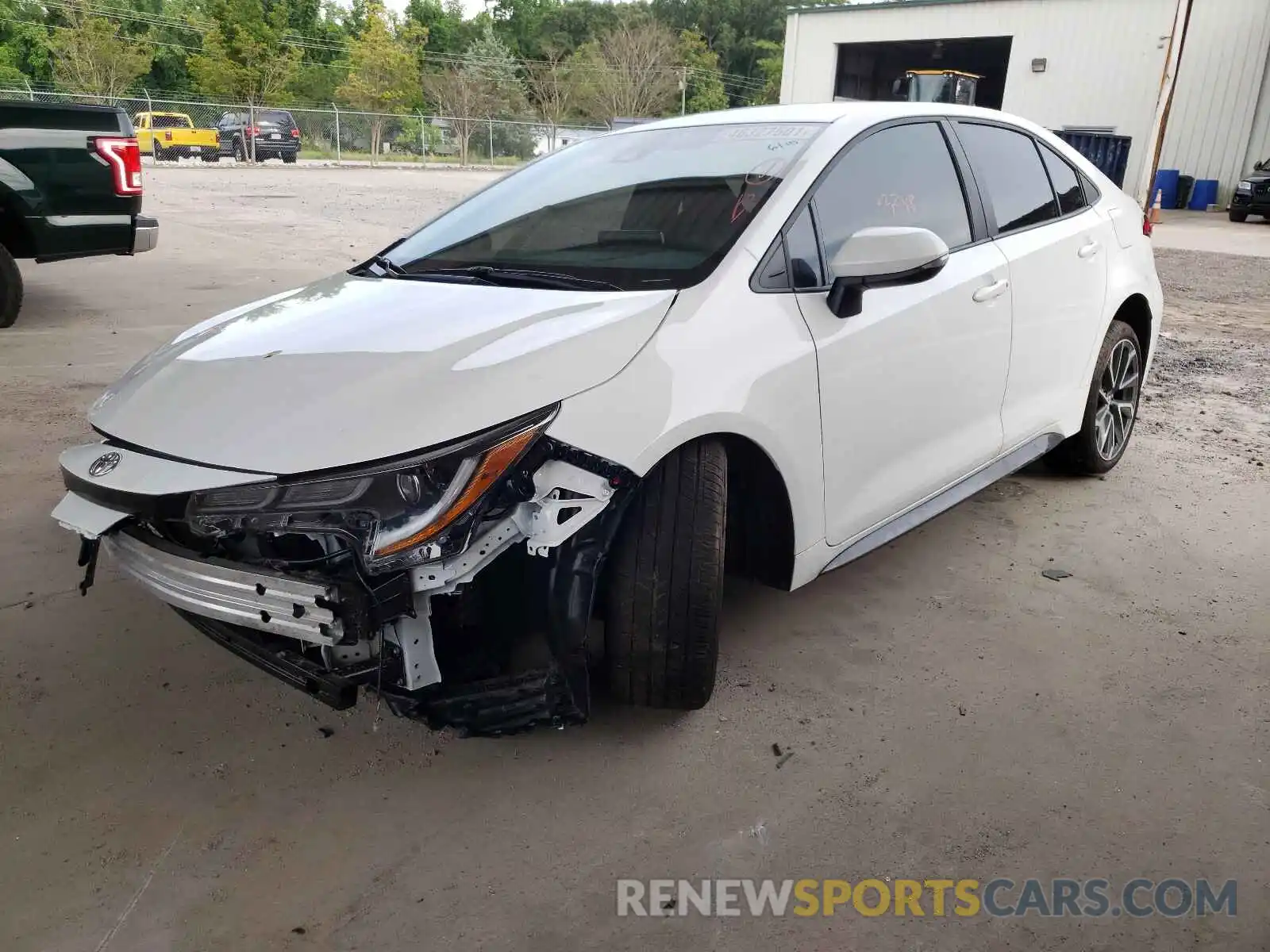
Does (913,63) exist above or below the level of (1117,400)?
above

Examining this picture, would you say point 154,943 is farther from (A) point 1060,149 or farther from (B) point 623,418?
(A) point 1060,149

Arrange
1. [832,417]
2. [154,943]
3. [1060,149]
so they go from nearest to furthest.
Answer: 1. [154,943]
2. [832,417]
3. [1060,149]

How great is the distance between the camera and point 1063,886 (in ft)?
6.50

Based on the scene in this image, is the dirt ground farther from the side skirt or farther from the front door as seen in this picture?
the front door

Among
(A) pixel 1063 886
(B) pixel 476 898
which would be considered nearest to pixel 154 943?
(B) pixel 476 898

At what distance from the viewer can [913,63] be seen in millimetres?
30531

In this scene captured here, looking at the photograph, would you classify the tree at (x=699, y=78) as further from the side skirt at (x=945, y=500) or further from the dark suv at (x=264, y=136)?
the side skirt at (x=945, y=500)

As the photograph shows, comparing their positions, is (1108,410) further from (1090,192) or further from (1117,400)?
(1090,192)

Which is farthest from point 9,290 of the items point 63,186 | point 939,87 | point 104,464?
point 939,87

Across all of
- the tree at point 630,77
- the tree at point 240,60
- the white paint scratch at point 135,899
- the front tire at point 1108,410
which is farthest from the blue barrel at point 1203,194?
the tree at point 240,60

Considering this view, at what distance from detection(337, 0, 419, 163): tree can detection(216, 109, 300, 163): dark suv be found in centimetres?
1167

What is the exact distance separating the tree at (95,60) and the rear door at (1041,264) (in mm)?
39064

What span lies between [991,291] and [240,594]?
2.41 meters

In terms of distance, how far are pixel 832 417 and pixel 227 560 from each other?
4.97 feet
